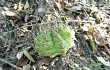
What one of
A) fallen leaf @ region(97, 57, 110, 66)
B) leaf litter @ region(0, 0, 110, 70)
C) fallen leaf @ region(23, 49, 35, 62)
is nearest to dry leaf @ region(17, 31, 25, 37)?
leaf litter @ region(0, 0, 110, 70)

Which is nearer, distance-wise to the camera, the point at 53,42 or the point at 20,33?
the point at 53,42

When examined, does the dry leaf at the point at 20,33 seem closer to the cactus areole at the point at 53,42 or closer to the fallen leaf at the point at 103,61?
the cactus areole at the point at 53,42

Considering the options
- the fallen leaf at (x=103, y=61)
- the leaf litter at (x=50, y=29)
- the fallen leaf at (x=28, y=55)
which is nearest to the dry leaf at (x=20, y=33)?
the leaf litter at (x=50, y=29)

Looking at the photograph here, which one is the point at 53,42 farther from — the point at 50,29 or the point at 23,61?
the point at 23,61

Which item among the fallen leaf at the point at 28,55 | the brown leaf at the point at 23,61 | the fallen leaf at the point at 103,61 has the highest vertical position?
the fallen leaf at the point at 28,55

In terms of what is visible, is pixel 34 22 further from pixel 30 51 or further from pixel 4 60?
pixel 4 60

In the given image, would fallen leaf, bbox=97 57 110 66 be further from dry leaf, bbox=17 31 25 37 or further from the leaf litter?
dry leaf, bbox=17 31 25 37

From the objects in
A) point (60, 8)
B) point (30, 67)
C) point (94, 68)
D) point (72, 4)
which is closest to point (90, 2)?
point (72, 4)

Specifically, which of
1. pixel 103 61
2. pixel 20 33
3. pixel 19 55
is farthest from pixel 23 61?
pixel 103 61
